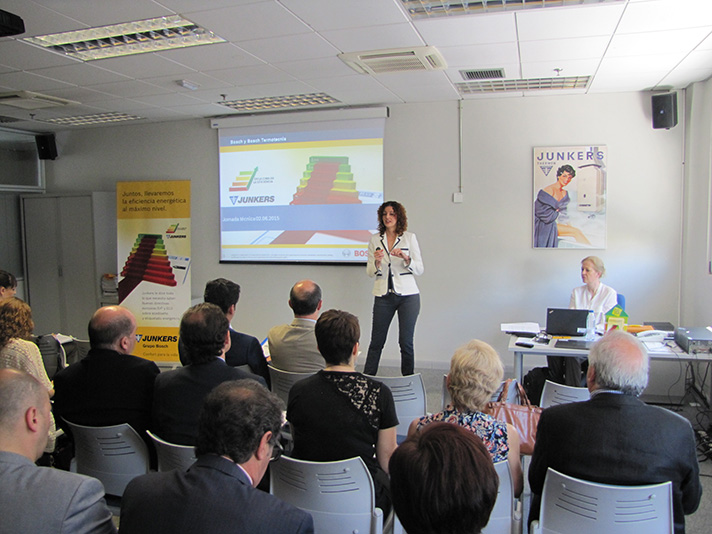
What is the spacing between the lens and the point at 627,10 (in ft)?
10.4

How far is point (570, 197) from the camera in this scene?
211 inches

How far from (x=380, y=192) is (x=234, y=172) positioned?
1894 mm

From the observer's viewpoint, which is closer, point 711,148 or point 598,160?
point 711,148

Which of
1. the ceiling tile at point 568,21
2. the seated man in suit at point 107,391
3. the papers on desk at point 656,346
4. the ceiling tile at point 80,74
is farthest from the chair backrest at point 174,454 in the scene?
the ceiling tile at point 80,74

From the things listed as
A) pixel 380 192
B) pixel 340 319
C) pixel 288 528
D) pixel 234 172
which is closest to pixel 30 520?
pixel 288 528

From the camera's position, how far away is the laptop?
4024 mm

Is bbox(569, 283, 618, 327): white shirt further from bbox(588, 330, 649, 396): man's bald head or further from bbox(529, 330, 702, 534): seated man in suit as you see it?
bbox(529, 330, 702, 534): seated man in suit

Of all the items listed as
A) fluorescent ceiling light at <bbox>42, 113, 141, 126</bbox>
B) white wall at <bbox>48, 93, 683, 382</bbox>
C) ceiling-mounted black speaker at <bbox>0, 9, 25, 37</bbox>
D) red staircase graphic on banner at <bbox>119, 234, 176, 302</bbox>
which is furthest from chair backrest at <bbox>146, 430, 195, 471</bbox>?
fluorescent ceiling light at <bbox>42, 113, 141, 126</bbox>

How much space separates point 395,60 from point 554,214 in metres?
2.37

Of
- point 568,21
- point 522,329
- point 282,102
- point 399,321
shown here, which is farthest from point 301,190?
point 568,21

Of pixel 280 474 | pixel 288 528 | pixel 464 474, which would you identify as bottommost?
pixel 280 474

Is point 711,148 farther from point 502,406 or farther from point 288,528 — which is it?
point 288,528

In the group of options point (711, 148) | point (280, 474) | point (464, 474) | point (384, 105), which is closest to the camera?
point (464, 474)

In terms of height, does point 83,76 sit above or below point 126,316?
above
